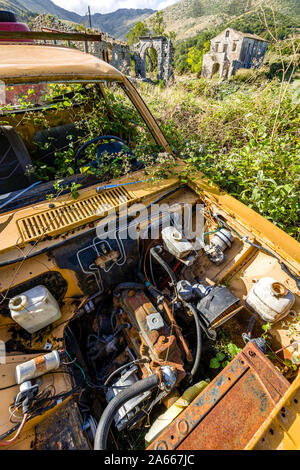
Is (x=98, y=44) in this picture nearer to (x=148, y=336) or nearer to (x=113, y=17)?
(x=148, y=336)

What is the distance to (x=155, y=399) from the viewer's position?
1.54 metres

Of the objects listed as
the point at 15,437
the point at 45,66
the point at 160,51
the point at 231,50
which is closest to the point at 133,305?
the point at 15,437

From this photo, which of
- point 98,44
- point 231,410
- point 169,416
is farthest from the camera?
point 98,44

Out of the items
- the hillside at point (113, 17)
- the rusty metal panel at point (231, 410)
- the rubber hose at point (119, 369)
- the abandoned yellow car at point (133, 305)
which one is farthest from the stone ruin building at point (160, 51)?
the hillside at point (113, 17)

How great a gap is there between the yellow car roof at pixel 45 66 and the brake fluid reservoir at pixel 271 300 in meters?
2.25

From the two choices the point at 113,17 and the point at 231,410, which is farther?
the point at 113,17

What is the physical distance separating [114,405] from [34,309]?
2.54 ft

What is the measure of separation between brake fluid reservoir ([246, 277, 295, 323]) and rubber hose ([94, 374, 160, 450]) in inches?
34.8

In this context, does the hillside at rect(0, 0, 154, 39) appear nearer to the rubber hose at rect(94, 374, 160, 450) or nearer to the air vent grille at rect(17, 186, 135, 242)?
the air vent grille at rect(17, 186, 135, 242)

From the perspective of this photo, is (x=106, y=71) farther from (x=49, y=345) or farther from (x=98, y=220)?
(x=49, y=345)

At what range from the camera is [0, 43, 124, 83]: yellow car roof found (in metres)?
1.77

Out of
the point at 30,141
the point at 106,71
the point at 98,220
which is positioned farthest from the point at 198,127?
the point at 98,220

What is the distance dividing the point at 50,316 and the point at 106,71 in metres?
2.17

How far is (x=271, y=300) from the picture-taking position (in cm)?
160
